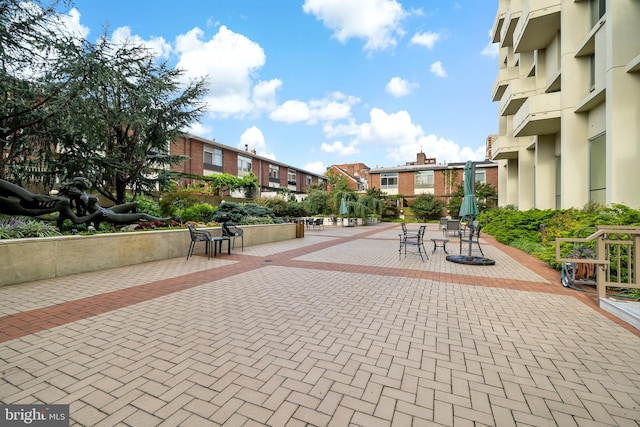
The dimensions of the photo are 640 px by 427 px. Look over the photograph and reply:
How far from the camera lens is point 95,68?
8.91 meters

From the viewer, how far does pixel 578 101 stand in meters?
10.6

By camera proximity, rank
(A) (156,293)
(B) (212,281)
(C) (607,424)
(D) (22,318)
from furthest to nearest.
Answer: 1. (B) (212,281)
2. (A) (156,293)
3. (D) (22,318)
4. (C) (607,424)

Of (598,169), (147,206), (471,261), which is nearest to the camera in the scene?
(471,261)

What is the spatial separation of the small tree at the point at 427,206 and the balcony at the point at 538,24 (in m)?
23.0

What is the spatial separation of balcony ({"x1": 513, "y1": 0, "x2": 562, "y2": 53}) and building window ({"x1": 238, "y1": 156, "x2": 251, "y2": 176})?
30.4 meters

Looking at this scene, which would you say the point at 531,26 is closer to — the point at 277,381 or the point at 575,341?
the point at 575,341

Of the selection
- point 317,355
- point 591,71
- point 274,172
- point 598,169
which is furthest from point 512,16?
point 274,172

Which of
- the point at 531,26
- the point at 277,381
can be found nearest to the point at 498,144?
the point at 531,26

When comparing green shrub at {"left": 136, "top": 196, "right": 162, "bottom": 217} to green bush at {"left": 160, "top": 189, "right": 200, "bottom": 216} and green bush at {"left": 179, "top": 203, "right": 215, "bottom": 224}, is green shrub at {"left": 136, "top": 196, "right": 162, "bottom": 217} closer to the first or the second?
green bush at {"left": 160, "top": 189, "right": 200, "bottom": 216}

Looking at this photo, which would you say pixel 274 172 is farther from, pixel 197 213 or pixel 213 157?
pixel 197 213

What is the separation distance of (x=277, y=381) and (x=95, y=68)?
1111cm

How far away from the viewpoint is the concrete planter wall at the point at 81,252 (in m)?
5.80

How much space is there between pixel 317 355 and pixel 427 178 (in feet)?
133

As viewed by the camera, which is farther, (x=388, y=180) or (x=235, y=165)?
(x=388, y=180)
